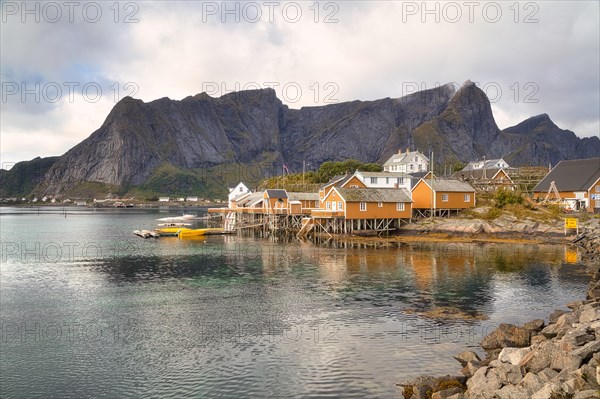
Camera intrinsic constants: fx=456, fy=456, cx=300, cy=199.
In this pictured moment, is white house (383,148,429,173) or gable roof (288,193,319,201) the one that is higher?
white house (383,148,429,173)

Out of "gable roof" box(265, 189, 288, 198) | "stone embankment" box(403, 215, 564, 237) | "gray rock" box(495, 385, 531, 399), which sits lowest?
"gray rock" box(495, 385, 531, 399)

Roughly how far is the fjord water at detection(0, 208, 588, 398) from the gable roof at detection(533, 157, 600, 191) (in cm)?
3199

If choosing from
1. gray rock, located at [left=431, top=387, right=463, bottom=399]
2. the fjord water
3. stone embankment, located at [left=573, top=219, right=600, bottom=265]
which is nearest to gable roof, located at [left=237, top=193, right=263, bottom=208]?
the fjord water

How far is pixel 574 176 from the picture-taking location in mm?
78750

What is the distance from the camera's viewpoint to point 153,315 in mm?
26922

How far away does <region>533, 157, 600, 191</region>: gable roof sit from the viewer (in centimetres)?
7511

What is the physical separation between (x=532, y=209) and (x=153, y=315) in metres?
59.3

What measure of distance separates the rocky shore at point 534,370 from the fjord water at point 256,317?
4.88ft

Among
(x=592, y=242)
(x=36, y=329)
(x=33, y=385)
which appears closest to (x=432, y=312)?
(x=33, y=385)

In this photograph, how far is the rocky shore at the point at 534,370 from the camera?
1264 centimetres

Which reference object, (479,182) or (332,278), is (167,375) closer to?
(332,278)

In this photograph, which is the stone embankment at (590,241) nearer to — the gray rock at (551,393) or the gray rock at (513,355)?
the gray rock at (513,355)

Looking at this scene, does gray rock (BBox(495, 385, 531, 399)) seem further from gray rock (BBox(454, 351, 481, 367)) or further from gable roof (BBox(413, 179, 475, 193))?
gable roof (BBox(413, 179, 475, 193))

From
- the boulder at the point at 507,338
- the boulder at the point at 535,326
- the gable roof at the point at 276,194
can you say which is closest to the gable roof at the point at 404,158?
the gable roof at the point at 276,194
